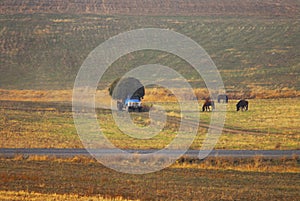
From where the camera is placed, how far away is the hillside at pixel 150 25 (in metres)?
87.1

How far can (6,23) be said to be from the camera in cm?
10419

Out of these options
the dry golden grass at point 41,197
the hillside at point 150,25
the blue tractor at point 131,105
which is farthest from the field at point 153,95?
the blue tractor at point 131,105

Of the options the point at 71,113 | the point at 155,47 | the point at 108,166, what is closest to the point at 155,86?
the point at 155,47

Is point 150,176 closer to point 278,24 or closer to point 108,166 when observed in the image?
point 108,166

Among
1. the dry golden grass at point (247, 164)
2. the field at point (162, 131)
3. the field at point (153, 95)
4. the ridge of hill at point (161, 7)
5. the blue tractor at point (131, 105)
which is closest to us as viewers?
the field at point (153, 95)

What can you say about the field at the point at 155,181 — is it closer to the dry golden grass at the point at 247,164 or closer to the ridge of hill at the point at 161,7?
the dry golden grass at the point at 247,164

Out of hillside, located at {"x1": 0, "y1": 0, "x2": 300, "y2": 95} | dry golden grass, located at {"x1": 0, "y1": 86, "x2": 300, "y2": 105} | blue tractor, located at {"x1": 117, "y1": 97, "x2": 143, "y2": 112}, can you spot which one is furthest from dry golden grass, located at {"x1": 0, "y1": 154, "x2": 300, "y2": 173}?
hillside, located at {"x1": 0, "y1": 0, "x2": 300, "y2": 95}

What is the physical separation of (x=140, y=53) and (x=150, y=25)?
7796mm

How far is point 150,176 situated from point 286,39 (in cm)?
7711

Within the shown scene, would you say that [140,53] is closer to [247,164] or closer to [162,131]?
[162,131]

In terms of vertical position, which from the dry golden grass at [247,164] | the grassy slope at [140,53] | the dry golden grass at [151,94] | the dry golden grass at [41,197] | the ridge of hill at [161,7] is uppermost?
the ridge of hill at [161,7]

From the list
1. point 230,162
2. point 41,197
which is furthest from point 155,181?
point 41,197

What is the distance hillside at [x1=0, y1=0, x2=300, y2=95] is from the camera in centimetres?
8706

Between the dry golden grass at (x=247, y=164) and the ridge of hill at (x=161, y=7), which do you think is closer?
the dry golden grass at (x=247, y=164)
